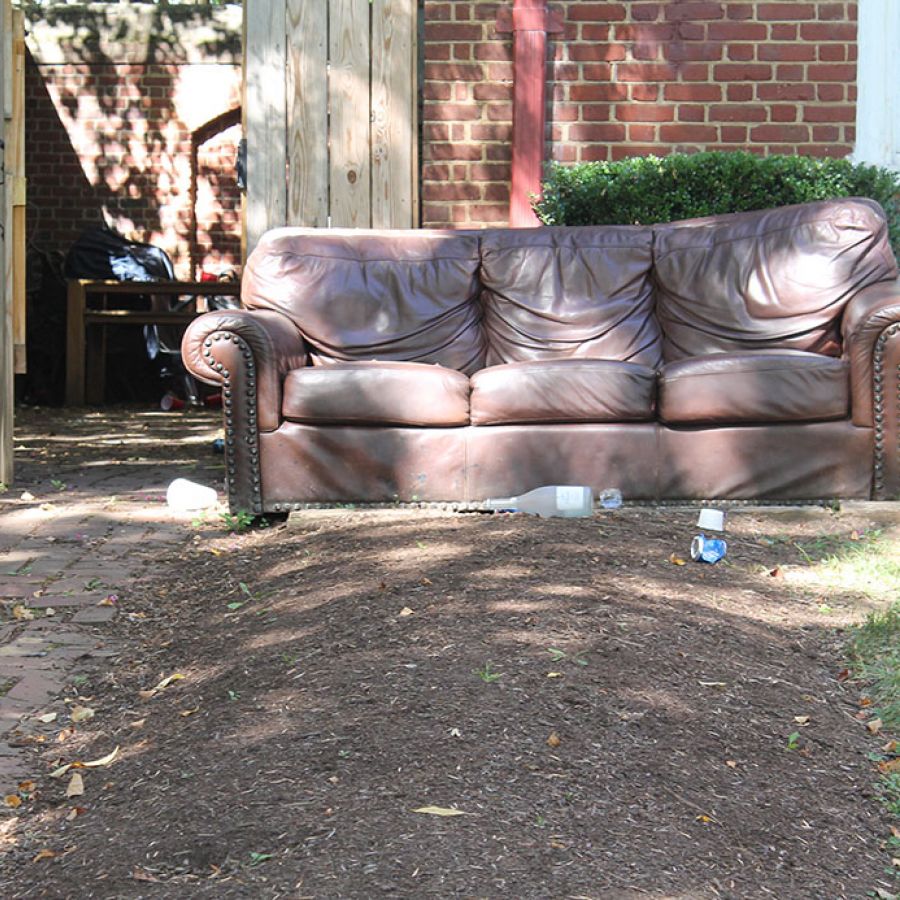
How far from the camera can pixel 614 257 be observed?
5.64m

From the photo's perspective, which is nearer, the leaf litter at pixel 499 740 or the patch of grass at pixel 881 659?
the leaf litter at pixel 499 740

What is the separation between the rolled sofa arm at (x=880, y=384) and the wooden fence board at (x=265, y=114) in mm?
3073

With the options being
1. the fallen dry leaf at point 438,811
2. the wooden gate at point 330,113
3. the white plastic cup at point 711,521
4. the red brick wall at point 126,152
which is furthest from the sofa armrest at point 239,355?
the red brick wall at point 126,152

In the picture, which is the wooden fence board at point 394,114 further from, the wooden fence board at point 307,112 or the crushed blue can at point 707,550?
the crushed blue can at point 707,550

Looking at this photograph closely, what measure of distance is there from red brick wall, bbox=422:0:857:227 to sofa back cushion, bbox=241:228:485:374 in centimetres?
143

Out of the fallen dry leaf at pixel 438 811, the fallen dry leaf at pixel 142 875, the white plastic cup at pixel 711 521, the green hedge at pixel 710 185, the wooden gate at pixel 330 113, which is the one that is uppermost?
the wooden gate at pixel 330 113

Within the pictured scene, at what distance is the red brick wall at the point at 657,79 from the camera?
22.5ft

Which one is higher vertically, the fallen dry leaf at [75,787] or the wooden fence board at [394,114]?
the wooden fence board at [394,114]

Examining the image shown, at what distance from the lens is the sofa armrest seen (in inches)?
189

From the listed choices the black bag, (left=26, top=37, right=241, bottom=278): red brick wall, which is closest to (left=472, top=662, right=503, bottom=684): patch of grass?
the black bag

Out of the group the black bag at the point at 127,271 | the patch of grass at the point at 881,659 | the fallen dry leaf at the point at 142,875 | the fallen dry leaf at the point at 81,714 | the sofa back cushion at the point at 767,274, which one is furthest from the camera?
the black bag at the point at 127,271

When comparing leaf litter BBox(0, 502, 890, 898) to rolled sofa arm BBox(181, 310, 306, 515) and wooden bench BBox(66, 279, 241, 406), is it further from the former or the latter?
wooden bench BBox(66, 279, 241, 406)

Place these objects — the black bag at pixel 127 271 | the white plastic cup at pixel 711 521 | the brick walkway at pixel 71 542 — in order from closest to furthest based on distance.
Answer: the brick walkway at pixel 71 542
the white plastic cup at pixel 711 521
the black bag at pixel 127 271

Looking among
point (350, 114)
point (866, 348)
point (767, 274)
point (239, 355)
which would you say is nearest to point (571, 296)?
point (767, 274)
